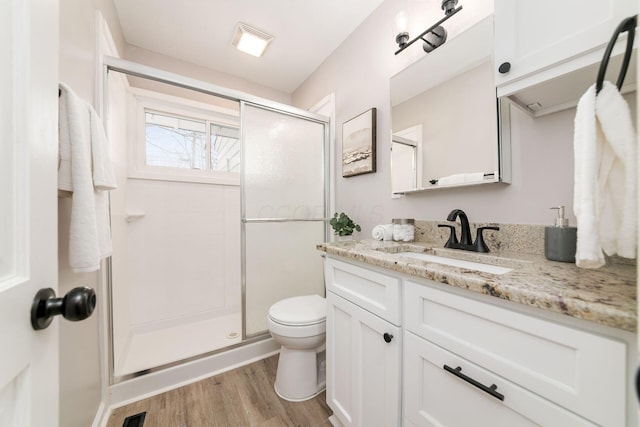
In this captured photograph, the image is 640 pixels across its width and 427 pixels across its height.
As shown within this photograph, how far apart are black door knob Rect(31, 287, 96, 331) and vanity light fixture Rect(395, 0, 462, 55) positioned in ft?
5.34

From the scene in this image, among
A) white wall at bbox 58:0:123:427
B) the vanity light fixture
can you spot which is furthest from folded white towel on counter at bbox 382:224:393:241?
white wall at bbox 58:0:123:427

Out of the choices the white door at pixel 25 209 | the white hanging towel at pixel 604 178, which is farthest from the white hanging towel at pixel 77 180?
the white hanging towel at pixel 604 178

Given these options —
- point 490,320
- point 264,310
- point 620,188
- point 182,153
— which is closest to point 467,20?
point 620,188

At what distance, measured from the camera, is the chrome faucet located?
3.43 feet

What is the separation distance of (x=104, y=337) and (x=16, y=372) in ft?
4.38

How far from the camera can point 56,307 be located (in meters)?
0.40

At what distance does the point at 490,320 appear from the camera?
590mm

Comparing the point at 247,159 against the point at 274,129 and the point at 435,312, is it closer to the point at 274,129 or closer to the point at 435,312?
the point at 274,129

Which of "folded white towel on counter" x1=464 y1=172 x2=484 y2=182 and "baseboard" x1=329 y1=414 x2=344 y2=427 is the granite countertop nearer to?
"folded white towel on counter" x1=464 y1=172 x2=484 y2=182

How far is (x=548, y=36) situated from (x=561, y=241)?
635 millimetres

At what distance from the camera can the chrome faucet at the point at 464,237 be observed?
3.43 ft

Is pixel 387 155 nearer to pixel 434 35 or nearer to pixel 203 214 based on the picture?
pixel 434 35

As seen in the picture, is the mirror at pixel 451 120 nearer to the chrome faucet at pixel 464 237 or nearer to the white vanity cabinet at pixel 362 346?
the chrome faucet at pixel 464 237

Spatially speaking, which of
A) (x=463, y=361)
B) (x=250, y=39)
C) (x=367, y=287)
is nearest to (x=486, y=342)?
(x=463, y=361)
